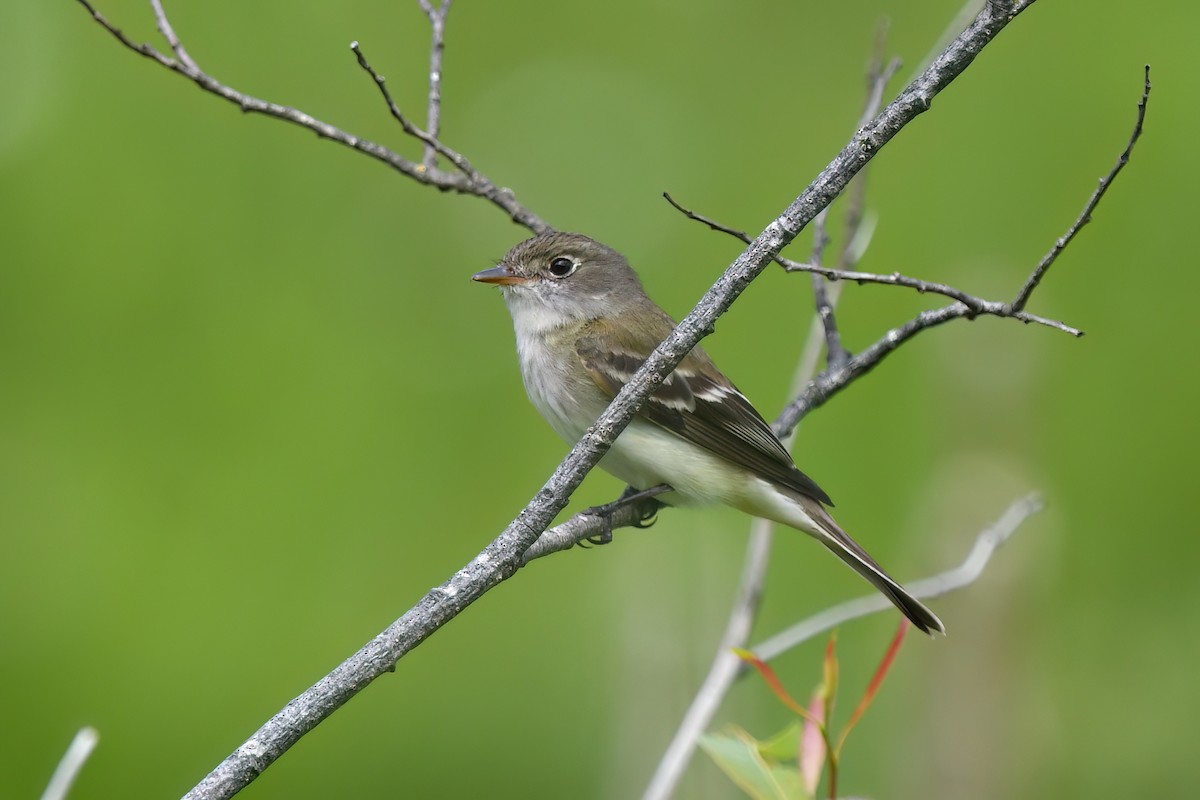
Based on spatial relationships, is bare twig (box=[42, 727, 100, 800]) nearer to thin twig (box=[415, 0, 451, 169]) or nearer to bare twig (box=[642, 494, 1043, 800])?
bare twig (box=[642, 494, 1043, 800])

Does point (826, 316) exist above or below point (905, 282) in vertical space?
above

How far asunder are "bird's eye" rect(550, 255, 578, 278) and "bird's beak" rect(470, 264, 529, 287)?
0.32 ft

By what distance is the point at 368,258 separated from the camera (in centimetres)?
638

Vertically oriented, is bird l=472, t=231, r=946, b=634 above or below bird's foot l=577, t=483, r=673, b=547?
above

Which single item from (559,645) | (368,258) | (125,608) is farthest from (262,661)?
(368,258)

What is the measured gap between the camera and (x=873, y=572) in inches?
131

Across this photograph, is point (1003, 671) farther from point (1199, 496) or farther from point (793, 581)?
point (1199, 496)

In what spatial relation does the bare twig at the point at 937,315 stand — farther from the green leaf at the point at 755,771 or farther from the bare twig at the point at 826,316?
the green leaf at the point at 755,771

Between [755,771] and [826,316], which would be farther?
[826,316]

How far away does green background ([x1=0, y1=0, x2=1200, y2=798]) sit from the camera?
507 centimetres

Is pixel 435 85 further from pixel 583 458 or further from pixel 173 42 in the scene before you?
pixel 583 458

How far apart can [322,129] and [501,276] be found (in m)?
1.02

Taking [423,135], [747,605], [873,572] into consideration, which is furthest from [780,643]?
[423,135]

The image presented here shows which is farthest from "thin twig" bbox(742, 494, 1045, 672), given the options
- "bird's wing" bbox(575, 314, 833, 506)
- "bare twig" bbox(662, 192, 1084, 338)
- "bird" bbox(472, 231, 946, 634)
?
"bare twig" bbox(662, 192, 1084, 338)
